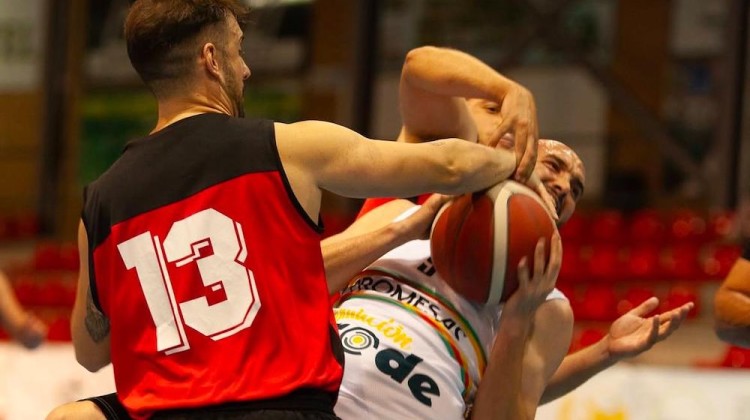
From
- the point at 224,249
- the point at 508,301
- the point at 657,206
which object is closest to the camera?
the point at 224,249

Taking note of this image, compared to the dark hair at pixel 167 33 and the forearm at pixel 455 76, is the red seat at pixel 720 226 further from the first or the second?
the dark hair at pixel 167 33

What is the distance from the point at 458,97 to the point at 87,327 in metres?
1.08

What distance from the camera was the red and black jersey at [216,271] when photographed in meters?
2.35

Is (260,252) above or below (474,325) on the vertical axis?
above

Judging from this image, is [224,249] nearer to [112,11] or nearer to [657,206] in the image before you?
[657,206]

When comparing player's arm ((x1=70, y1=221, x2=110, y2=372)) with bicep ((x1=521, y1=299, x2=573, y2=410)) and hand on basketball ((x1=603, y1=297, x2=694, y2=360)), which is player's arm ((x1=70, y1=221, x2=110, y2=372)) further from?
hand on basketball ((x1=603, y1=297, x2=694, y2=360))

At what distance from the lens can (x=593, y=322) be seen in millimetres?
8641

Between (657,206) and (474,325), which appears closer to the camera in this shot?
(474,325)

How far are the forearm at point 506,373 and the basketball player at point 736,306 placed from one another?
1.07 meters

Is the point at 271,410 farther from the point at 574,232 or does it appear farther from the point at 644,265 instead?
the point at 574,232

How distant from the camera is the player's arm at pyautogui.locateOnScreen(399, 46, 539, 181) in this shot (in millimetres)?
2732

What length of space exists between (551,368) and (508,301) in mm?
287

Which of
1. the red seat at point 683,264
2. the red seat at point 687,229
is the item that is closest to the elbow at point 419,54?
the red seat at point 683,264

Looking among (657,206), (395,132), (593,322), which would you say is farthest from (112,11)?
(593,322)
